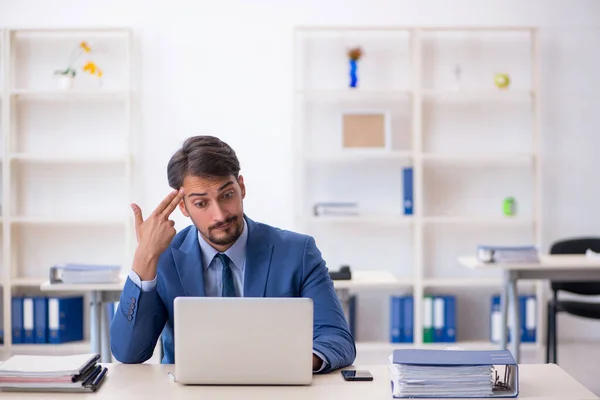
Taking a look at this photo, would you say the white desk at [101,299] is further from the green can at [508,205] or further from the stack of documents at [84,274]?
the green can at [508,205]

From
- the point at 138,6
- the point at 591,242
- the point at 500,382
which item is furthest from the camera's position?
the point at 138,6

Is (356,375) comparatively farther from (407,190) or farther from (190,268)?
(407,190)

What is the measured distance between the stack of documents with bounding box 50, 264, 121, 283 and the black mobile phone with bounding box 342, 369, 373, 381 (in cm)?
227

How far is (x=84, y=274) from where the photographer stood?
13.4 feet

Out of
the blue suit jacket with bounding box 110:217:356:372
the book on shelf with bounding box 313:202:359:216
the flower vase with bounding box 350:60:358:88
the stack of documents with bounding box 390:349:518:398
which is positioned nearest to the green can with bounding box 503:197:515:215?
the book on shelf with bounding box 313:202:359:216

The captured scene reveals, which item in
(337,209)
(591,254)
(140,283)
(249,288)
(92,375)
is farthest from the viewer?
(337,209)

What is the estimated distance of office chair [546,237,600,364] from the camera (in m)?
4.57

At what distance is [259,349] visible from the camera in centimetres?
188

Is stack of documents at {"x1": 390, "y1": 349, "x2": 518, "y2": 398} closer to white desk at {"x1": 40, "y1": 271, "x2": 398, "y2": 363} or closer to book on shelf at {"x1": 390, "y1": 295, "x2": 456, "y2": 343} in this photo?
white desk at {"x1": 40, "y1": 271, "x2": 398, "y2": 363}

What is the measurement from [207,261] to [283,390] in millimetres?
623

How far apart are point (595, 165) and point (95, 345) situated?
375 cm

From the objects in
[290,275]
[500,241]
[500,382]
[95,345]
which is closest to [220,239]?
[290,275]

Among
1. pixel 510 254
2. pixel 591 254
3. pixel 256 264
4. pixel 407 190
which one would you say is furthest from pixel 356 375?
pixel 407 190

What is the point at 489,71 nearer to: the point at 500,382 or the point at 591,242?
the point at 591,242
